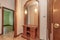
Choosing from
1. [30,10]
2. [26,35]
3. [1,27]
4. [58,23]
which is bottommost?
[26,35]

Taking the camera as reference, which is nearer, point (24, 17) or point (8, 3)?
point (24, 17)

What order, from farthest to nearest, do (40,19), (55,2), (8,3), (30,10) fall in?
(30,10), (8,3), (40,19), (55,2)

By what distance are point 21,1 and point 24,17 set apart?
3.74ft

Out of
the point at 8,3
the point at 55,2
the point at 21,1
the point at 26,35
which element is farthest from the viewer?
the point at 8,3

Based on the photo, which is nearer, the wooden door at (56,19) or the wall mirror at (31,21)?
the wooden door at (56,19)

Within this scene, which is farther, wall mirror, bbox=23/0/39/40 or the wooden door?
wall mirror, bbox=23/0/39/40

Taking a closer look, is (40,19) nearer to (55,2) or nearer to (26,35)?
Result: (26,35)

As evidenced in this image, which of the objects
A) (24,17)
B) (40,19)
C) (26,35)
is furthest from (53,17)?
(24,17)

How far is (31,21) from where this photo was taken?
24.5 feet

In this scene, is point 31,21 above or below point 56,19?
below

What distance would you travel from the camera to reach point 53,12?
1.08 m

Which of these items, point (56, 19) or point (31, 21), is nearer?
point (56, 19)

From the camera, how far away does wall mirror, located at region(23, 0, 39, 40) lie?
491cm

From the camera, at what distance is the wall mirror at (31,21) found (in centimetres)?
491
